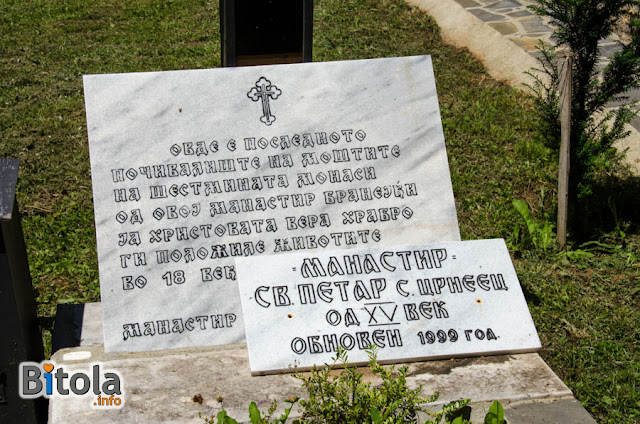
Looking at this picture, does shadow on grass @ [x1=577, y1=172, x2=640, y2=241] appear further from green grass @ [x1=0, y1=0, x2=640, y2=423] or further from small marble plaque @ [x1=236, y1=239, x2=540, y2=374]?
small marble plaque @ [x1=236, y1=239, x2=540, y2=374]

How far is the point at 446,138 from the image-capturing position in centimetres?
575

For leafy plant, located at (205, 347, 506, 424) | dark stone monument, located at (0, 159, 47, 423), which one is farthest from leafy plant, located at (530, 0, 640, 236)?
dark stone monument, located at (0, 159, 47, 423)

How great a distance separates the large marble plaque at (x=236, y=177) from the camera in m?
3.21

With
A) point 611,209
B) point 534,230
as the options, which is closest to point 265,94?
point 534,230

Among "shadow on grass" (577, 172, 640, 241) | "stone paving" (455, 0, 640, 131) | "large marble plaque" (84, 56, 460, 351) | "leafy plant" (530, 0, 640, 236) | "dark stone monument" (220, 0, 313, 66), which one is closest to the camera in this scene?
"large marble plaque" (84, 56, 460, 351)

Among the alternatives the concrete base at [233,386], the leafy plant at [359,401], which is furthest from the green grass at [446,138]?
the leafy plant at [359,401]

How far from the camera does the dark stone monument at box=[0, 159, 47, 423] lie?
2.65m

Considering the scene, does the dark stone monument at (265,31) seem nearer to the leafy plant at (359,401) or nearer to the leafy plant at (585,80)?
the leafy plant at (585,80)

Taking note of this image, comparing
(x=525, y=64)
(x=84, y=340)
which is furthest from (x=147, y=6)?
(x=84, y=340)

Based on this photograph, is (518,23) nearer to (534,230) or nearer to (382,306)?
(534,230)

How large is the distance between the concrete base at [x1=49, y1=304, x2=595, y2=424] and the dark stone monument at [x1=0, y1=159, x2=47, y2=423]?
199 mm

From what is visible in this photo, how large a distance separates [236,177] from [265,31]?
1363 mm

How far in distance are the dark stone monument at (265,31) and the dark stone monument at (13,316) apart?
1769 millimetres

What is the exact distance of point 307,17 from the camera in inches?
168
